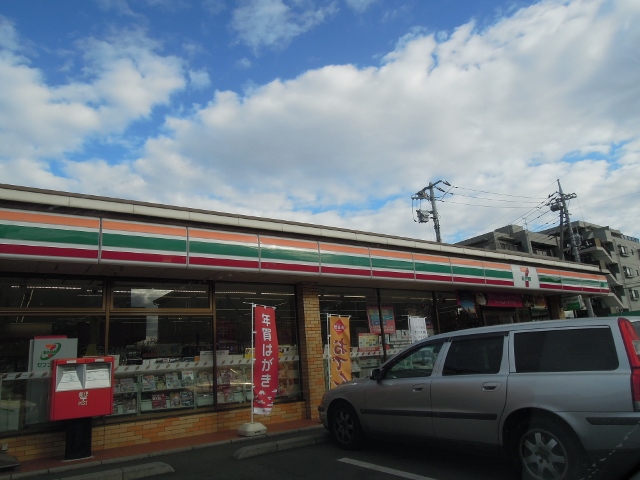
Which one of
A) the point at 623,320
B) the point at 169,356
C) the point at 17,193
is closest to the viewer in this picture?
the point at 623,320

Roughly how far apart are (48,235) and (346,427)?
5204 millimetres

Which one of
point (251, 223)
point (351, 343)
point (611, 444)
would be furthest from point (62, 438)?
point (611, 444)

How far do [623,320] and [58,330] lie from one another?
8.02 m

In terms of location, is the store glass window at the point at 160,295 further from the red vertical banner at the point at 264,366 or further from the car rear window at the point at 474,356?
the car rear window at the point at 474,356

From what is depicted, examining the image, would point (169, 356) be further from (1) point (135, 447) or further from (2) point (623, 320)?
(2) point (623, 320)

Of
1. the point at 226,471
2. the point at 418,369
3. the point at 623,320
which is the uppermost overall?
the point at 623,320

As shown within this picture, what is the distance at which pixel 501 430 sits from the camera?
502cm

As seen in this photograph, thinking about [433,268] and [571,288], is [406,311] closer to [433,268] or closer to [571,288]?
[433,268]

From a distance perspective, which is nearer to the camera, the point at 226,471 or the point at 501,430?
the point at 501,430

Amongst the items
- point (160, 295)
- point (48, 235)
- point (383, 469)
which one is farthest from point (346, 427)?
point (48, 235)

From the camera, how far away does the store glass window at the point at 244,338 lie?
367 inches

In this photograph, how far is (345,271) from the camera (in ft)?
32.8

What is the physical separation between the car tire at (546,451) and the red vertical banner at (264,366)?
4683 millimetres

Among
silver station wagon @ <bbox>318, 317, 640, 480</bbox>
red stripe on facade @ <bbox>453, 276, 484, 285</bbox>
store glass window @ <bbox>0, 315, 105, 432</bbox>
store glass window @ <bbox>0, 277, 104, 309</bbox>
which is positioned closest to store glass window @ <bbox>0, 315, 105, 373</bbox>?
store glass window @ <bbox>0, 315, 105, 432</bbox>
